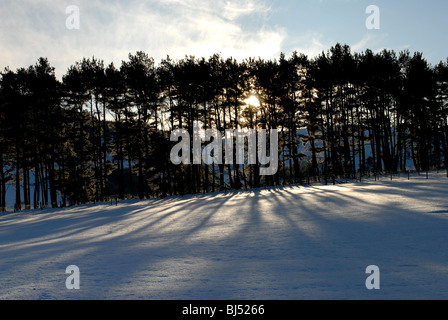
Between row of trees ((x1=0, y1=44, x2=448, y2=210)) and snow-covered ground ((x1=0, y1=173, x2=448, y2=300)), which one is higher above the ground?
row of trees ((x1=0, y1=44, x2=448, y2=210))

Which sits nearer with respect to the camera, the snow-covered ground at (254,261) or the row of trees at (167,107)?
the snow-covered ground at (254,261)

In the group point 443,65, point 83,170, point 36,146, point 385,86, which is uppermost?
point 443,65

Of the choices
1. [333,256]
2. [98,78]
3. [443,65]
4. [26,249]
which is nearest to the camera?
[333,256]

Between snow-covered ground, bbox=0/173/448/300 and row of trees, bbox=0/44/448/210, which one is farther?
row of trees, bbox=0/44/448/210

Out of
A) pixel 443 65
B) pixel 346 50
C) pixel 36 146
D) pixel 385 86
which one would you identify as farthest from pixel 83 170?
pixel 443 65

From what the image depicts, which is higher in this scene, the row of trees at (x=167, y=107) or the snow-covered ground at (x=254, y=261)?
the row of trees at (x=167, y=107)

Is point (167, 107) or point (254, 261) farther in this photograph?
point (167, 107)

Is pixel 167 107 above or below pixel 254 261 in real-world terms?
above
